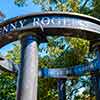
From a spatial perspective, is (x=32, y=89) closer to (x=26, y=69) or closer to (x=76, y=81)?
(x=26, y=69)

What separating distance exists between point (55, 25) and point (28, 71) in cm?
230

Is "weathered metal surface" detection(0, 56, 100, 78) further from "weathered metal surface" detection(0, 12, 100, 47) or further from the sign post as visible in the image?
the sign post

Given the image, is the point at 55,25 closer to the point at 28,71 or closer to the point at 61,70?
the point at 28,71

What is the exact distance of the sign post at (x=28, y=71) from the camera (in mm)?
10898

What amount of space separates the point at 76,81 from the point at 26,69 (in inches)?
461

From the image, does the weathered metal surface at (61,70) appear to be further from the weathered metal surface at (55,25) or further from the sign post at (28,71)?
→ the sign post at (28,71)

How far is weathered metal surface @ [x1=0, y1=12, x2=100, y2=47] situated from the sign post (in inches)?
20.2

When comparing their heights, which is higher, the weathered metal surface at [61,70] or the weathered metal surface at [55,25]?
the weathered metal surface at [55,25]

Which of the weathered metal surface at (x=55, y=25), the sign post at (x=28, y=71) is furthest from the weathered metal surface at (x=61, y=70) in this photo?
the sign post at (x=28, y=71)

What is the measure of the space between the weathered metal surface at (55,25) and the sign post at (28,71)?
0.51 meters

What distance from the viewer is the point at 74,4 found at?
2155cm

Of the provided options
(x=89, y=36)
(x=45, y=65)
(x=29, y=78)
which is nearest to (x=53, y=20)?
(x=89, y=36)

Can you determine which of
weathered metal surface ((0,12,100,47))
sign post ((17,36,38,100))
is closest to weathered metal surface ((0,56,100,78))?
weathered metal surface ((0,12,100,47))

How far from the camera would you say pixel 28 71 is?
37.0 ft
